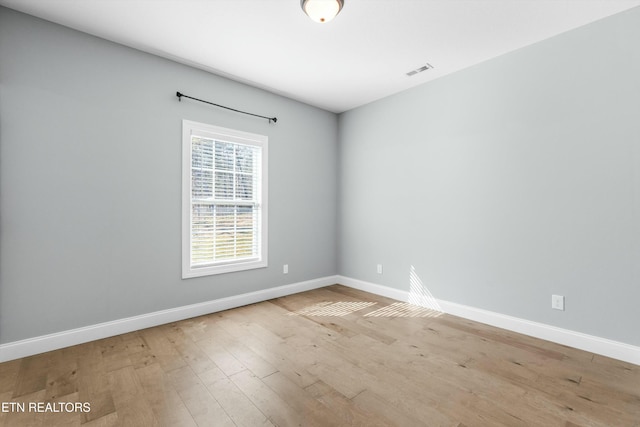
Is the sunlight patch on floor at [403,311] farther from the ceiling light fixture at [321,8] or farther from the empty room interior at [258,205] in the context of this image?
the ceiling light fixture at [321,8]

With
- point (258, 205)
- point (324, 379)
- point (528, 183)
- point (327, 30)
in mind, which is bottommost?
point (324, 379)

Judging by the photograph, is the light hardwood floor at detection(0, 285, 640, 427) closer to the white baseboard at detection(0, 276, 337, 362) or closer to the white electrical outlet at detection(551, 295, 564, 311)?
the white baseboard at detection(0, 276, 337, 362)

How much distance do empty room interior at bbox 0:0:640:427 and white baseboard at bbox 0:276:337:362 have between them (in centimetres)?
2

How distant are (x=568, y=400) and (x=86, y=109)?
4.26m

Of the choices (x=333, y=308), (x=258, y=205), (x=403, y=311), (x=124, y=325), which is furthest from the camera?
(x=258, y=205)

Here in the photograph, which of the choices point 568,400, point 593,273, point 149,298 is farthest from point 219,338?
point 593,273

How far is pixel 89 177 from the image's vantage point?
8.84 feet

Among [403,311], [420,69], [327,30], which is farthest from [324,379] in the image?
[420,69]

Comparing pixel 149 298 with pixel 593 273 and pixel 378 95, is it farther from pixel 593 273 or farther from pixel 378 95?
pixel 593 273

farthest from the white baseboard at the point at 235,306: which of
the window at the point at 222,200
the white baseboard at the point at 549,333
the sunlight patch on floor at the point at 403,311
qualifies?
the window at the point at 222,200

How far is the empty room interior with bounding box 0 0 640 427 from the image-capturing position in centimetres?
201

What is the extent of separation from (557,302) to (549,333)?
0.95ft

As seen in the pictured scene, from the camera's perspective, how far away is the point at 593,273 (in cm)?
253

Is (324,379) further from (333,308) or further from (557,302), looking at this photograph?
(557,302)
